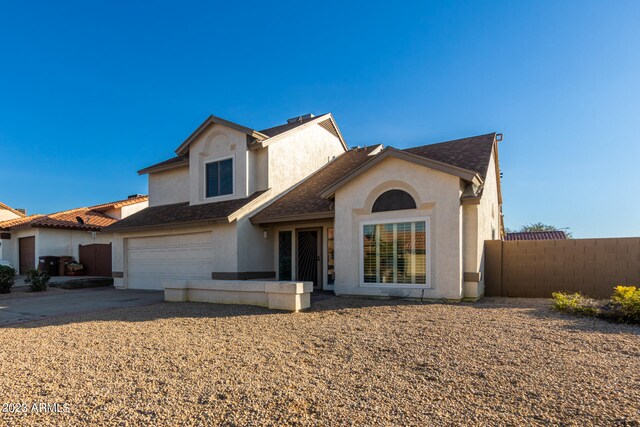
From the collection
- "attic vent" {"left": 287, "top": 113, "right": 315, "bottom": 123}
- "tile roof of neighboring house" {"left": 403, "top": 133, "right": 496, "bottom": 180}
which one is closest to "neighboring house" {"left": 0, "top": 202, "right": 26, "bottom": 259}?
"attic vent" {"left": 287, "top": 113, "right": 315, "bottom": 123}

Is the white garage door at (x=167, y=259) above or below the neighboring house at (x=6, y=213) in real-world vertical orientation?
below

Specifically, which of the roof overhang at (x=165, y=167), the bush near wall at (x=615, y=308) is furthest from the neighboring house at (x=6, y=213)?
the bush near wall at (x=615, y=308)

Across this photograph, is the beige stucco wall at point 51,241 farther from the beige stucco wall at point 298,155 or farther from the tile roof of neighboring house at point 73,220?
the beige stucco wall at point 298,155

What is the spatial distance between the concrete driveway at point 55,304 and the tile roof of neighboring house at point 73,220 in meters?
9.46

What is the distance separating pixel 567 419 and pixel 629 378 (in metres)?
1.73

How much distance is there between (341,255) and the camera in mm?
12117

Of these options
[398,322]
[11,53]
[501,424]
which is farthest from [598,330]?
[11,53]

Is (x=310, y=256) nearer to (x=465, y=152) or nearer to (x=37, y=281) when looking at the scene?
(x=465, y=152)

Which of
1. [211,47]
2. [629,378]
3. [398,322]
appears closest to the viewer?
[629,378]

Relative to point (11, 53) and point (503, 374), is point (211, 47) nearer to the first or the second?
point (11, 53)

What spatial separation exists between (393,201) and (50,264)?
20496 mm

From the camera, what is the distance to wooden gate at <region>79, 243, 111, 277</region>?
21.2 meters

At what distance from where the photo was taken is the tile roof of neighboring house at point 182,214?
565 inches

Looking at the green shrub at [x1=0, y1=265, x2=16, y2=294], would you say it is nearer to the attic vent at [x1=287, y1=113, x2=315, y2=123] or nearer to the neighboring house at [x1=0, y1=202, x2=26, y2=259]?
the attic vent at [x1=287, y1=113, x2=315, y2=123]
